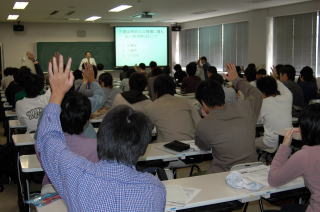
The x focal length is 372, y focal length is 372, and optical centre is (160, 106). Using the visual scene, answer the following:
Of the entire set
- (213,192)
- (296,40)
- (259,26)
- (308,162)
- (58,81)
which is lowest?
(213,192)

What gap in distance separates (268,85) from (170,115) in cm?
119

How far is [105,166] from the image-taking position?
130 cm

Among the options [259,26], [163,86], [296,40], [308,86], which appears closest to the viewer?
[163,86]

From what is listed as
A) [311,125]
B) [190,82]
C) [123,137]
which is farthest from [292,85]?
[123,137]

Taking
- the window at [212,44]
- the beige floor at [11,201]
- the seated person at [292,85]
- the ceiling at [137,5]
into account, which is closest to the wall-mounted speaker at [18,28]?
the ceiling at [137,5]

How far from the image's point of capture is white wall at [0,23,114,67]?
1373 centimetres

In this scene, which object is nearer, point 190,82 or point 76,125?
point 76,125

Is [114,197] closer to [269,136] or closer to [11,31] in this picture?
[269,136]

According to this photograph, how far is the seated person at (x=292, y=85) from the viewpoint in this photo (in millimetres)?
5961

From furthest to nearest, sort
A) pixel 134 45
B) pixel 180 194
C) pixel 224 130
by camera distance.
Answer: pixel 134 45
pixel 224 130
pixel 180 194

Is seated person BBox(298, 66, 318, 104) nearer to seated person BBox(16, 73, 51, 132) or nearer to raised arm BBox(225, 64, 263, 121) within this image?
raised arm BBox(225, 64, 263, 121)

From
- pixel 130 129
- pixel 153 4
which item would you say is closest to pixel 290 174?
pixel 130 129

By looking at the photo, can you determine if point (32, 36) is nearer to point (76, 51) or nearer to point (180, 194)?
point (76, 51)

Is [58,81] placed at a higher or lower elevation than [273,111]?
higher
